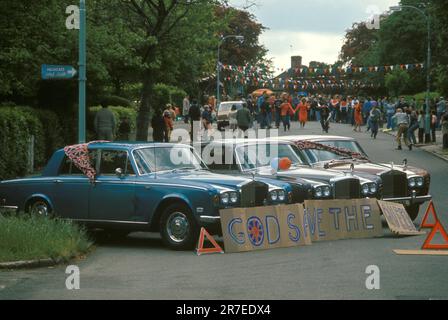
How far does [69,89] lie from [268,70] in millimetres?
63709

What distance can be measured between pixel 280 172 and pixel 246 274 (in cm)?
534

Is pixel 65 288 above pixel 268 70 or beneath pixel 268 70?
beneath

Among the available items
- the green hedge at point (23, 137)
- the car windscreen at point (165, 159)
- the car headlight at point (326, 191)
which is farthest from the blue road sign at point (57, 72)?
the car headlight at point (326, 191)

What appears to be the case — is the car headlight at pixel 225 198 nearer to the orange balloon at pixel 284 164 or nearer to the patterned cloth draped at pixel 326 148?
the orange balloon at pixel 284 164

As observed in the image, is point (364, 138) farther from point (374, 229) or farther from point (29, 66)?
point (374, 229)

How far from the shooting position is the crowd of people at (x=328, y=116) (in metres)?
38.6

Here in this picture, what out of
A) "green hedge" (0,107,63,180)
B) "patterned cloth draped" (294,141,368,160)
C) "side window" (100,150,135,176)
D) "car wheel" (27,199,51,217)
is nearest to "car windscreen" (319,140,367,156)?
"patterned cloth draped" (294,141,368,160)

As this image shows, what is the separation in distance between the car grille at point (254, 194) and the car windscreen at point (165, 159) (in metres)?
1.29

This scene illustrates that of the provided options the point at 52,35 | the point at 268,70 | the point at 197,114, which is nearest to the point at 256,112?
the point at 197,114

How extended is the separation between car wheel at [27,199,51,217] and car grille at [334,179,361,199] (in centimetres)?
463

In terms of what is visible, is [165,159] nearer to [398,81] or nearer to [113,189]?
[113,189]

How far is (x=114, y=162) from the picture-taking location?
15.4 meters

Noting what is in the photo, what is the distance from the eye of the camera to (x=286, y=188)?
15.3 metres

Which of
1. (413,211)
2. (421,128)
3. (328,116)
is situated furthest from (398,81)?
(413,211)
